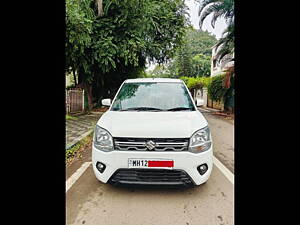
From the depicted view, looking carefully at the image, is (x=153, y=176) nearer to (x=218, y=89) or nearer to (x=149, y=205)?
(x=149, y=205)

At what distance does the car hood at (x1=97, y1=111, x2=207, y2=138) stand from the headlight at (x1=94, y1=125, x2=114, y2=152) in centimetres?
6

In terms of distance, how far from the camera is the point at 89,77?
12.6 meters

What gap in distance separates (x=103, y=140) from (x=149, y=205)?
39.8 inches

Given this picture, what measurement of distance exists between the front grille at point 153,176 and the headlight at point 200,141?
34 centimetres

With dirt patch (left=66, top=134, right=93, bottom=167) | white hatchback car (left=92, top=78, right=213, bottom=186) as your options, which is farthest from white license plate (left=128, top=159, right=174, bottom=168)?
dirt patch (left=66, top=134, right=93, bottom=167)

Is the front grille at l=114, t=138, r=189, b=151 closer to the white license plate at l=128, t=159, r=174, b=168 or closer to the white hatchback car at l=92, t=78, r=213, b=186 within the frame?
the white hatchback car at l=92, t=78, r=213, b=186

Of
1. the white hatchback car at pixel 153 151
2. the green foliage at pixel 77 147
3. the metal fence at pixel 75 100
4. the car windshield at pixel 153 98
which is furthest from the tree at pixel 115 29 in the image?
the white hatchback car at pixel 153 151

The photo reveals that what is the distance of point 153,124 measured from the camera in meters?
2.93

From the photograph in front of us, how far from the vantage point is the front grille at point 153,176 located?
2.75 meters

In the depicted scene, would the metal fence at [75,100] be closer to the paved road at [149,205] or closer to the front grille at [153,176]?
the paved road at [149,205]

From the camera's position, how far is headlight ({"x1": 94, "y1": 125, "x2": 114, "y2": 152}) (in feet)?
9.47

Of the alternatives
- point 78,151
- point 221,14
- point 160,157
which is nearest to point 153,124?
point 160,157
